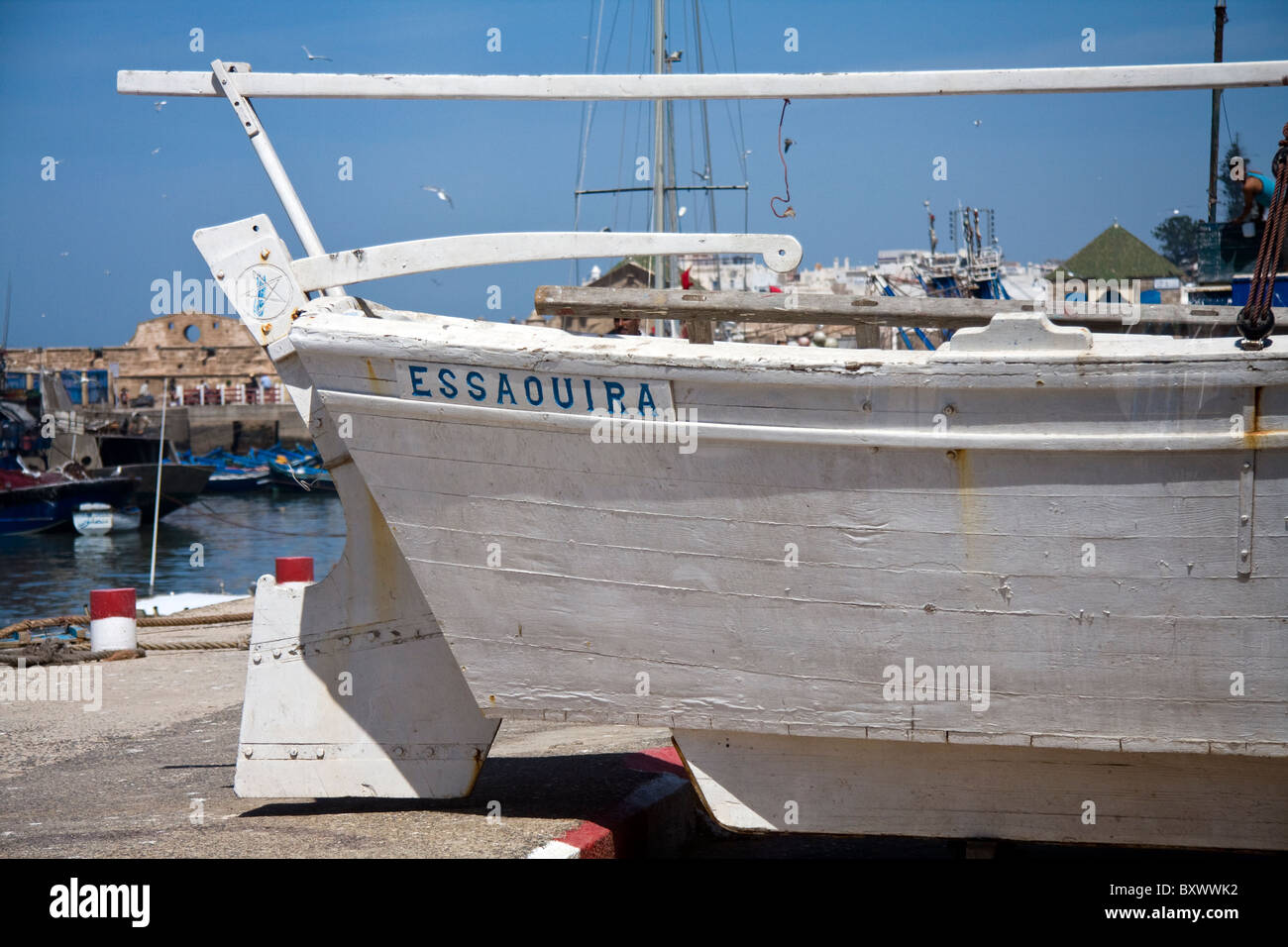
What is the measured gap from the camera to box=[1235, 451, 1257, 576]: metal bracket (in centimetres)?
365

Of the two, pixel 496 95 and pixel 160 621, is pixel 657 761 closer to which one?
pixel 496 95

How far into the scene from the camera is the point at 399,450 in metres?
4.28

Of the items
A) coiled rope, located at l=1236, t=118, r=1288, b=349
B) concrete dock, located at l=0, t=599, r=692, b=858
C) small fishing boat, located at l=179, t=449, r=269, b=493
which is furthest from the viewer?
small fishing boat, located at l=179, t=449, r=269, b=493

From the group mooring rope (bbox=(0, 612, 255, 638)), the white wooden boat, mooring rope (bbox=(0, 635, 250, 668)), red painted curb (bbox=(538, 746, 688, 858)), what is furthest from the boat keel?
mooring rope (bbox=(0, 612, 255, 638))

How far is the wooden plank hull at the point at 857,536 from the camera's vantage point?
12.2 feet

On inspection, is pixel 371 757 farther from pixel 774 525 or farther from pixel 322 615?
pixel 774 525

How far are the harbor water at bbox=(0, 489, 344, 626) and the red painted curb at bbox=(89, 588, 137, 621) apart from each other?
917 cm

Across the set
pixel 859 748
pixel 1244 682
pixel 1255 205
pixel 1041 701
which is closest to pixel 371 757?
pixel 859 748

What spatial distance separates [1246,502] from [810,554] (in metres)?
1.32

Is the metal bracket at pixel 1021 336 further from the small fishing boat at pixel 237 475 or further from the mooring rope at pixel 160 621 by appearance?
the small fishing boat at pixel 237 475

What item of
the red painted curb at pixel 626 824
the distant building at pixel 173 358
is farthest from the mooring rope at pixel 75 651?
the distant building at pixel 173 358

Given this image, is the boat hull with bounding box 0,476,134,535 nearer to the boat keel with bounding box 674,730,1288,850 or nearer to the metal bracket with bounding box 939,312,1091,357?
the boat keel with bounding box 674,730,1288,850
